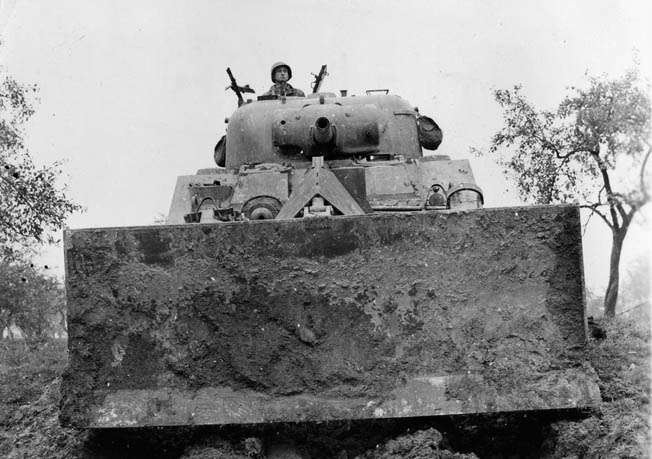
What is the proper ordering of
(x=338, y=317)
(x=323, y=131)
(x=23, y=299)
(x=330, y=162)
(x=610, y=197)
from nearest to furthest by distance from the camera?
(x=338, y=317), (x=323, y=131), (x=330, y=162), (x=610, y=197), (x=23, y=299)

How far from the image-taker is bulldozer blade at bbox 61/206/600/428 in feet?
16.0

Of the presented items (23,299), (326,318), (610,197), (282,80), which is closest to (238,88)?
(282,80)

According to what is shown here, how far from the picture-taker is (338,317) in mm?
4941

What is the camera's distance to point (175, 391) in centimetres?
498

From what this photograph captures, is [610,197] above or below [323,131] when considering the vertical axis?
above

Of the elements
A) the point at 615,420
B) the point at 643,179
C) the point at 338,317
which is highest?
the point at 643,179

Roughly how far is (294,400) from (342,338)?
40 centimetres

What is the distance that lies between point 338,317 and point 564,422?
125 centimetres

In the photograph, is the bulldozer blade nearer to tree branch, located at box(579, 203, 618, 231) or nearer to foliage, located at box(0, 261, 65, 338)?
tree branch, located at box(579, 203, 618, 231)

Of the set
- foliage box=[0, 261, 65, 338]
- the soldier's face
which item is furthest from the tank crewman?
foliage box=[0, 261, 65, 338]

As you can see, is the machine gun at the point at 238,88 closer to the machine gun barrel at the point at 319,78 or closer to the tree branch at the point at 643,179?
the machine gun barrel at the point at 319,78

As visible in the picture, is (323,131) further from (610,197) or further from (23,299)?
(23,299)

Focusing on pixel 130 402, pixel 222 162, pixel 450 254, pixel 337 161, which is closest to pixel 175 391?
pixel 130 402

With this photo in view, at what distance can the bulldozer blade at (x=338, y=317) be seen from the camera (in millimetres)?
4891
